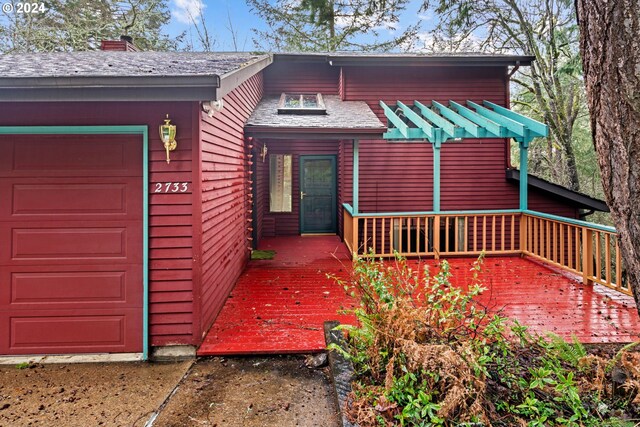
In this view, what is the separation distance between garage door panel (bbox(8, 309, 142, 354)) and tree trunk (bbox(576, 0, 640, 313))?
11.8ft

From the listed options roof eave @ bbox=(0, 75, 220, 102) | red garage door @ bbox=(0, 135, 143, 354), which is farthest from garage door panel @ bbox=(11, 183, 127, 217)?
roof eave @ bbox=(0, 75, 220, 102)

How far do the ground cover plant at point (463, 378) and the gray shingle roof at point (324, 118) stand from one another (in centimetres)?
374

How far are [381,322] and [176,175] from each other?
217 cm

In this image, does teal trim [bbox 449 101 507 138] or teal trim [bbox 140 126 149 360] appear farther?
teal trim [bbox 449 101 507 138]

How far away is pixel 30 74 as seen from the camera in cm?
258

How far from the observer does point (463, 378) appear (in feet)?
5.58

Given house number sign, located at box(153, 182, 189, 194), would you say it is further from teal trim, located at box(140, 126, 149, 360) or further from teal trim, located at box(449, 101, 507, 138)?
teal trim, located at box(449, 101, 507, 138)

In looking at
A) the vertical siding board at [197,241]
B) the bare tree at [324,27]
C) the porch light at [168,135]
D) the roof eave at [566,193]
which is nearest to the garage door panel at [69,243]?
the vertical siding board at [197,241]

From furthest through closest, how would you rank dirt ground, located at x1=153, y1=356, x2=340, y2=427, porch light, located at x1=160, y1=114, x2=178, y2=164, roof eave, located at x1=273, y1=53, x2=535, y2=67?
roof eave, located at x1=273, y1=53, x2=535, y2=67 < porch light, located at x1=160, y1=114, x2=178, y2=164 < dirt ground, located at x1=153, y1=356, x2=340, y2=427

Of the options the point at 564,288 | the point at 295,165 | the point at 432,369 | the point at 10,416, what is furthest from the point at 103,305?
the point at 295,165

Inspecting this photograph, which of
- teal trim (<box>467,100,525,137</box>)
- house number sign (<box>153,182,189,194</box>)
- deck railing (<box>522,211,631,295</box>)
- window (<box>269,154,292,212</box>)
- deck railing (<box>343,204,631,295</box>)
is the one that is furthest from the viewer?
window (<box>269,154,292,212</box>)

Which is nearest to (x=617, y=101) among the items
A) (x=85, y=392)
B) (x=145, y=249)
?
(x=145, y=249)

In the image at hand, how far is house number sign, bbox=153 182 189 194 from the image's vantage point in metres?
2.94

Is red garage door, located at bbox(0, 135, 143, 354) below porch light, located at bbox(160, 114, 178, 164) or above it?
below
